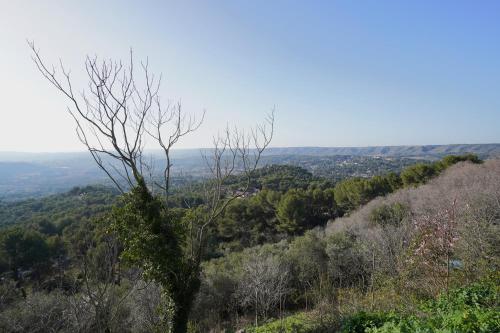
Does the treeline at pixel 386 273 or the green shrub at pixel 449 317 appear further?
the treeline at pixel 386 273

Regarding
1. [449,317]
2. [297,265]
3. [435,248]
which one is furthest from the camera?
[297,265]

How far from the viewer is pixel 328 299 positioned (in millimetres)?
8578

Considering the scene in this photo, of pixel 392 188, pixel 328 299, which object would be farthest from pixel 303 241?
pixel 392 188

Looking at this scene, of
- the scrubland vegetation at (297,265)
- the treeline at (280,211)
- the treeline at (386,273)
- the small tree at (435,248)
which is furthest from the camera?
the treeline at (280,211)

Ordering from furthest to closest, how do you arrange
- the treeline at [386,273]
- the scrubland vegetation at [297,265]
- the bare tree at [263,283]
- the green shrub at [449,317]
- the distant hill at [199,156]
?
1. the distant hill at [199,156]
2. the bare tree at [263,283]
3. the scrubland vegetation at [297,265]
4. the treeline at [386,273]
5. the green shrub at [449,317]

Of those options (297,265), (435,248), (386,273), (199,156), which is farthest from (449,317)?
(199,156)

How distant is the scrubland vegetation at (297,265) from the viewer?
7.27m

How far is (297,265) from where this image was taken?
1980 cm

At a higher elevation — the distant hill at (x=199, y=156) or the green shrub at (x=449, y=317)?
the green shrub at (x=449, y=317)

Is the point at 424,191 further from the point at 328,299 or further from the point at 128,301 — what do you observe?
the point at 128,301

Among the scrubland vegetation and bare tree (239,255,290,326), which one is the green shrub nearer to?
the scrubland vegetation

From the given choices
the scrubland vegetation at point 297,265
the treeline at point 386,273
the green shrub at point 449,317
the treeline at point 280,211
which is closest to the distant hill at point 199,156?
the treeline at point 280,211

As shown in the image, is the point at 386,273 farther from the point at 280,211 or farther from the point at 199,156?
the point at 199,156

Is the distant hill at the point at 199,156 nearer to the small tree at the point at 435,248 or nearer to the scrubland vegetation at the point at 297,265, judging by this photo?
the scrubland vegetation at the point at 297,265
